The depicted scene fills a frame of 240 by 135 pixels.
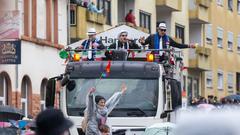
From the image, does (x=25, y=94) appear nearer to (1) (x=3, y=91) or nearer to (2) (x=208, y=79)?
(1) (x=3, y=91)

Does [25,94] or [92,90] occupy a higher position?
[92,90]

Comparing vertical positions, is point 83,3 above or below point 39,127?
above

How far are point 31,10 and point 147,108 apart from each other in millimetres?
18902

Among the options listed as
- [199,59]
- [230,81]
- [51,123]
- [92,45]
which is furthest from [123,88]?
[230,81]

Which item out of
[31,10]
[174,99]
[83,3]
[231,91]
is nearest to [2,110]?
[174,99]

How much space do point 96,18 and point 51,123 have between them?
33685mm

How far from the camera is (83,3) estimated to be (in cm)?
4088

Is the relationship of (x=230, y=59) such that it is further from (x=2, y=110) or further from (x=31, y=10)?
(x=2, y=110)

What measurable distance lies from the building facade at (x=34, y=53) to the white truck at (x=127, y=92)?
48.7 ft

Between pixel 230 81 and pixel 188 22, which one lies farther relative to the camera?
pixel 230 81

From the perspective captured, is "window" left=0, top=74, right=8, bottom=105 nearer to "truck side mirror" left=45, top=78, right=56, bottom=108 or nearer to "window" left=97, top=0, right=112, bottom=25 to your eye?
"window" left=97, top=0, right=112, bottom=25

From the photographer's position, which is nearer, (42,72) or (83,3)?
(42,72)

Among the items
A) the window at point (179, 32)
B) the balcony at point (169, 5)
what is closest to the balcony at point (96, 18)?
the balcony at point (169, 5)

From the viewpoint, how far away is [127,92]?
1875 centimetres
